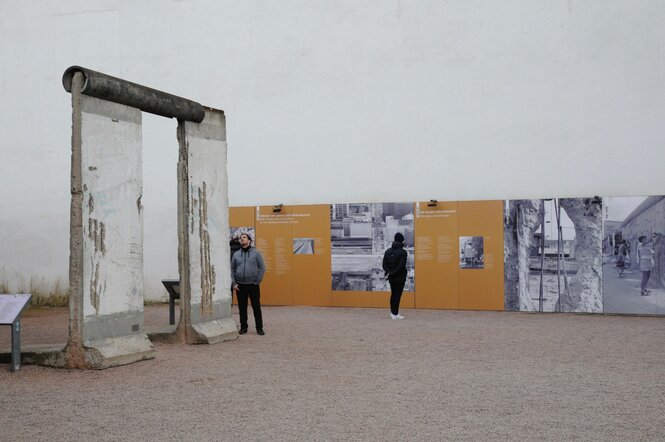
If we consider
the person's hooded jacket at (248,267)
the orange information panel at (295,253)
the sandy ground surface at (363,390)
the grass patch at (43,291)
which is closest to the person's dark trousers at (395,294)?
the sandy ground surface at (363,390)

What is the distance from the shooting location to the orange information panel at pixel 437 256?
18781 mm

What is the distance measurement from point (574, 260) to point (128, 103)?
35.4 ft

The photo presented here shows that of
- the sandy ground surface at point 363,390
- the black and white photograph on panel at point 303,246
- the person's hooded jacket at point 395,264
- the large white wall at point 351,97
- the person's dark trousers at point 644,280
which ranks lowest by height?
the sandy ground surface at point 363,390

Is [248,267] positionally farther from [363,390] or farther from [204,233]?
[363,390]

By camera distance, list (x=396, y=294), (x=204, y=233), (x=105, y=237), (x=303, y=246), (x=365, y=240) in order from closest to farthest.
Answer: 1. (x=105, y=237)
2. (x=204, y=233)
3. (x=396, y=294)
4. (x=365, y=240)
5. (x=303, y=246)

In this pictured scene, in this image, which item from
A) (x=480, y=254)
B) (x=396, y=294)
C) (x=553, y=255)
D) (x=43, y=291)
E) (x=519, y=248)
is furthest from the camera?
(x=43, y=291)

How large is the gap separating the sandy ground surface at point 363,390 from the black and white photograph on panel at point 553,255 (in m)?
3.60

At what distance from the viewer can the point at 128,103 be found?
11008 millimetres

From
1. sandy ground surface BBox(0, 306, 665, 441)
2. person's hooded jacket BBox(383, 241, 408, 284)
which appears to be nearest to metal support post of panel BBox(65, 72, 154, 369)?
sandy ground surface BBox(0, 306, 665, 441)

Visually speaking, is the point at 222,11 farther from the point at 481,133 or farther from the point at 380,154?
the point at 481,133

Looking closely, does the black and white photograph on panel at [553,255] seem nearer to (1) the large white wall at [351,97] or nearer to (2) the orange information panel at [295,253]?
(1) the large white wall at [351,97]

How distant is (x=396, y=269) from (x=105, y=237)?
746 cm

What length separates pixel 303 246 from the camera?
20.0 metres

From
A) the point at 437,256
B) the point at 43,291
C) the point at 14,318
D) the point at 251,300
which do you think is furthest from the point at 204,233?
the point at 43,291
